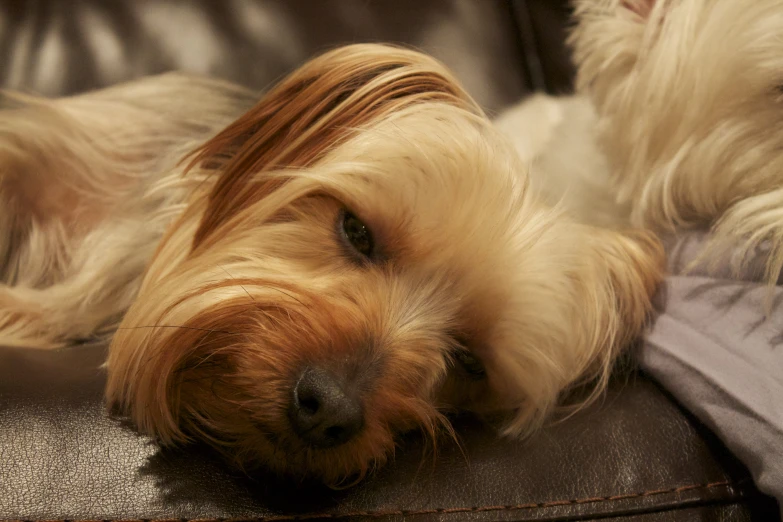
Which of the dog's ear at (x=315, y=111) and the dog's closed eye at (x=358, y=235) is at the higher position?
the dog's ear at (x=315, y=111)

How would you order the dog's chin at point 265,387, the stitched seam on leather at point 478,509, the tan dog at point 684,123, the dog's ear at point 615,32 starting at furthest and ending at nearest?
the dog's ear at point 615,32, the tan dog at point 684,123, the dog's chin at point 265,387, the stitched seam on leather at point 478,509

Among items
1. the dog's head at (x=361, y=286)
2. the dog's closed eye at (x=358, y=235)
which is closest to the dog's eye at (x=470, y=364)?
the dog's head at (x=361, y=286)

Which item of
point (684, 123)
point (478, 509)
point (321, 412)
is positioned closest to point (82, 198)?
point (321, 412)

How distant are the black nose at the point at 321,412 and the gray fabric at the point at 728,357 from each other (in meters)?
0.49

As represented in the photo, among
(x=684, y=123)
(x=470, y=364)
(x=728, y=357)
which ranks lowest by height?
(x=470, y=364)

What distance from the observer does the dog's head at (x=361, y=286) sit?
83 cm

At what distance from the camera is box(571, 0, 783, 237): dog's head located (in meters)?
1.03

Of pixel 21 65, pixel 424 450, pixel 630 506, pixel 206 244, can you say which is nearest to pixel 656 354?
pixel 630 506

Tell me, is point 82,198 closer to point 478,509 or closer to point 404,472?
point 404,472

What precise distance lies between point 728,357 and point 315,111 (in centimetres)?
74

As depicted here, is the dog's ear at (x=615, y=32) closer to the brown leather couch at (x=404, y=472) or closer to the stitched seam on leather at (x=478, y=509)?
the brown leather couch at (x=404, y=472)

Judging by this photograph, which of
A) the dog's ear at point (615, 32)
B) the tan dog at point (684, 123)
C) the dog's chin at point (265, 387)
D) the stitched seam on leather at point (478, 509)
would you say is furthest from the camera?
the dog's ear at point (615, 32)

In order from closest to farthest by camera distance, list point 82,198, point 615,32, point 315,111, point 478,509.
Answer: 1. point 478,509
2. point 315,111
3. point 615,32
4. point 82,198

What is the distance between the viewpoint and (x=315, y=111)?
1.06 meters
